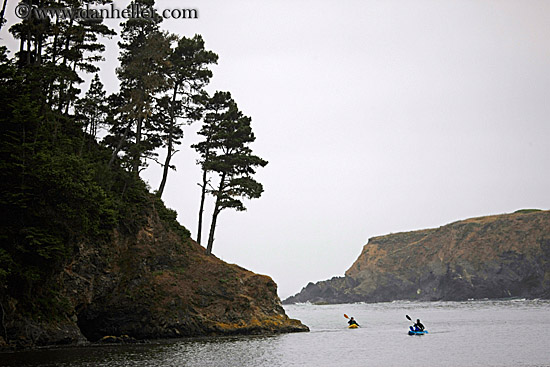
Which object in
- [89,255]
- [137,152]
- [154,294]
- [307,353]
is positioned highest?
[137,152]

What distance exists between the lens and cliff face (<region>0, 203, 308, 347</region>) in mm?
36938

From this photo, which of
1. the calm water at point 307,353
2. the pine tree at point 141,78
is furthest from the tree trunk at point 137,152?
the calm water at point 307,353

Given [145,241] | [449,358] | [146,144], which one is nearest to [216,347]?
[145,241]

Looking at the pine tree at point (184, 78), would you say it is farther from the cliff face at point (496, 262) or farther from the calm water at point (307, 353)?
the cliff face at point (496, 262)

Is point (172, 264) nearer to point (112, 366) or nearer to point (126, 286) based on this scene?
point (126, 286)

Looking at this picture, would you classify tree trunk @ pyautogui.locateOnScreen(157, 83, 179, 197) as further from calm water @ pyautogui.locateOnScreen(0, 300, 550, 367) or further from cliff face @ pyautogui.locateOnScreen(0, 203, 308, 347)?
calm water @ pyautogui.locateOnScreen(0, 300, 550, 367)

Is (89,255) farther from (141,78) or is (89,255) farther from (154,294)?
(141,78)

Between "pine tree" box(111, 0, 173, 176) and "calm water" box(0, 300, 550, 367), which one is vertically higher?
"pine tree" box(111, 0, 173, 176)

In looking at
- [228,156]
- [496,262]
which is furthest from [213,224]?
[496,262]

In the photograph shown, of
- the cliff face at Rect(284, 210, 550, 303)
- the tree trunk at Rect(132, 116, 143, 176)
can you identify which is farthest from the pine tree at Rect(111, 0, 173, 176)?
the cliff face at Rect(284, 210, 550, 303)

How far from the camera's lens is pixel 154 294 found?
41.7 m

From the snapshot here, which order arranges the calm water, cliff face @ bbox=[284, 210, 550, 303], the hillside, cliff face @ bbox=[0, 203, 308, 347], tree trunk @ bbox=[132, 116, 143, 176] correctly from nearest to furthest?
1. the calm water
2. the hillside
3. cliff face @ bbox=[0, 203, 308, 347]
4. tree trunk @ bbox=[132, 116, 143, 176]
5. cliff face @ bbox=[284, 210, 550, 303]

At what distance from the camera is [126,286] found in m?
40.7

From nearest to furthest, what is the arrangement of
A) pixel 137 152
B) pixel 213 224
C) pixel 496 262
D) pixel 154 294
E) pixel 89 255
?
pixel 89 255
pixel 154 294
pixel 137 152
pixel 213 224
pixel 496 262
